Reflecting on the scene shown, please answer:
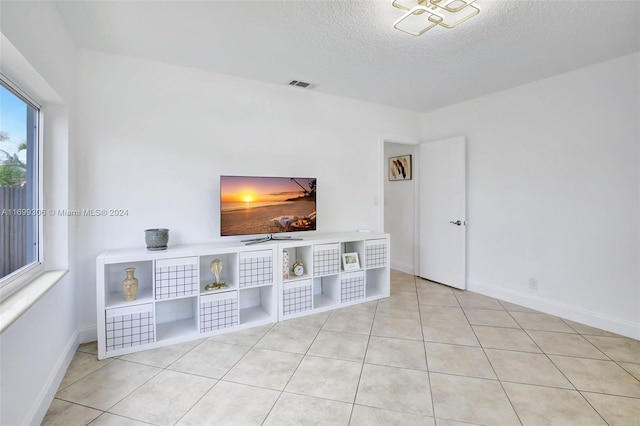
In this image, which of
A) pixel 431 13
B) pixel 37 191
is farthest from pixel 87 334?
pixel 431 13

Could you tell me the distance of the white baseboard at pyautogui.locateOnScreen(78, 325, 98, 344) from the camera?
2.51 m

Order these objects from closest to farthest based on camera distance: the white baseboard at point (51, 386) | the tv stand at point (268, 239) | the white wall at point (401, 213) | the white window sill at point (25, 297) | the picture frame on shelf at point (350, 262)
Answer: the white window sill at point (25, 297) < the white baseboard at point (51, 386) < the tv stand at point (268, 239) < the picture frame on shelf at point (350, 262) < the white wall at point (401, 213)

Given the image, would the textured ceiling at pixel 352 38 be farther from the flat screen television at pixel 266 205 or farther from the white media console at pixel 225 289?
the white media console at pixel 225 289

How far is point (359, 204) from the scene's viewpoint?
12.9 ft

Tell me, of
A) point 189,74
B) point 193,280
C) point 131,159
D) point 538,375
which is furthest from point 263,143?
point 538,375

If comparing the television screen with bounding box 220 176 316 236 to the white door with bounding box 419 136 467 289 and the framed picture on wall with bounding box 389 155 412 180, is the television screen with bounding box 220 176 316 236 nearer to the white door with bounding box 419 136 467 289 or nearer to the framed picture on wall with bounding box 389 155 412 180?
the white door with bounding box 419 136 467 289

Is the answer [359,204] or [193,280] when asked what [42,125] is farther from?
[359,204]

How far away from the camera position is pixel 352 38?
93.8 inches

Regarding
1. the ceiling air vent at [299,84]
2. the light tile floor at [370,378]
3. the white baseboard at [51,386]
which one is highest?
the ceiling air vent at [299,84]

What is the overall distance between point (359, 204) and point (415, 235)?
48.3 inches

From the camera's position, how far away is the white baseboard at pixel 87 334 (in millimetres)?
2510

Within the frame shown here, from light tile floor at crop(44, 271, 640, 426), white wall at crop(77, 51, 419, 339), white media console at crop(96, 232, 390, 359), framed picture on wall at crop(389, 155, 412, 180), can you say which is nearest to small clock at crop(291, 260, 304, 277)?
white media console at crop(96, 232, 390, 359)

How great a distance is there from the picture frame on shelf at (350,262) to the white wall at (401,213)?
1.55 m

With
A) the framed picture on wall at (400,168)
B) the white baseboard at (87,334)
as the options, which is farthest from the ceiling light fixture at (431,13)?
the white baseboard at (87,334)
